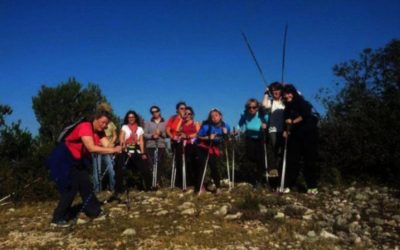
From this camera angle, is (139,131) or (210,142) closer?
(210,142)

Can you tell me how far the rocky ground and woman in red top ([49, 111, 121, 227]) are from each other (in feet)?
1.25

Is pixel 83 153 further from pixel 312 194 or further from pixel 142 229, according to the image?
pixel 312 194

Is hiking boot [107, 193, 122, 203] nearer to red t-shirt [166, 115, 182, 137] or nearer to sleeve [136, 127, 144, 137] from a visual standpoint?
sleeve [136, 127, 144, 137]

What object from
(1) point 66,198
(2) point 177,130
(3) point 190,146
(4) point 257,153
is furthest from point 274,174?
(1) point 66,198

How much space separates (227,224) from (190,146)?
13.5ft

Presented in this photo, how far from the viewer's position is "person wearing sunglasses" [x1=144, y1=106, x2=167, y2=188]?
38.9 feet

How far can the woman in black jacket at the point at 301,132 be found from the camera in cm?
990

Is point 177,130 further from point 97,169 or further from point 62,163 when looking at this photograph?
point 62,163

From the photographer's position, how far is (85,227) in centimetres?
778

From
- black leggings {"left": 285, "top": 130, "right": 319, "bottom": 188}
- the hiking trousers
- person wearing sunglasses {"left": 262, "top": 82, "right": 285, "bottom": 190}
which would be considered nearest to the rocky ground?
the hiking trousers

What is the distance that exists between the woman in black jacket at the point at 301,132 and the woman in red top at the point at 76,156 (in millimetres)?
3777

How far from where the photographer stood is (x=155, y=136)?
11.7 metres

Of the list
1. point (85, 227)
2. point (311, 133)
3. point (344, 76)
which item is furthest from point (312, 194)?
point (344, 76)

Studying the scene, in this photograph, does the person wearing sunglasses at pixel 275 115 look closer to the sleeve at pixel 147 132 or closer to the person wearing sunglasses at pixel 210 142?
the person wearing sunglasses at pixel 210 142
